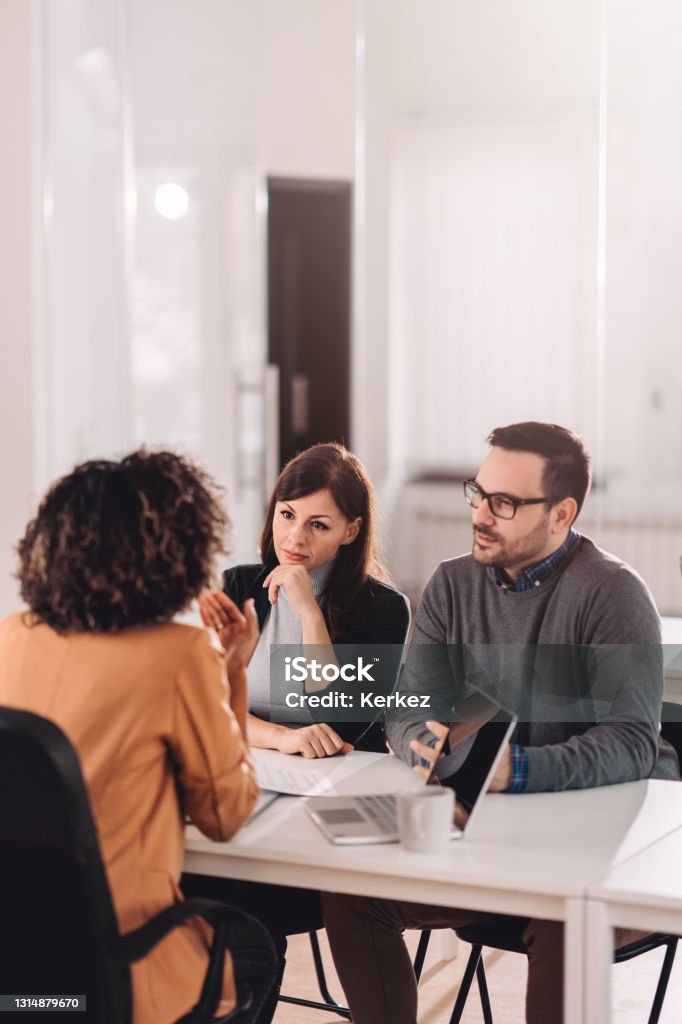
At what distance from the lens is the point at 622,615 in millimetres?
1975

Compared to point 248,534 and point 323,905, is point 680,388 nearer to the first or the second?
point 248,534

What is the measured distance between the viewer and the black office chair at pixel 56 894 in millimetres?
1355

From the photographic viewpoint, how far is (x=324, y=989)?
2.52 meters

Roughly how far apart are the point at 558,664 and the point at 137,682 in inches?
31.1

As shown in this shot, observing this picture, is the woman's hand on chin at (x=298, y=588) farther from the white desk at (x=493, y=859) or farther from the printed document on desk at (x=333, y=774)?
the white desk at (x=493, y=859)

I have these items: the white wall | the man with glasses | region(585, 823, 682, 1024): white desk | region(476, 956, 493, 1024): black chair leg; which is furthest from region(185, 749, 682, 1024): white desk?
the white wall

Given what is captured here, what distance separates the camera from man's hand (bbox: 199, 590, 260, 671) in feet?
5.65

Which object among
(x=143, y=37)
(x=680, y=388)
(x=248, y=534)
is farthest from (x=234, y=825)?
(x=680, y=388)

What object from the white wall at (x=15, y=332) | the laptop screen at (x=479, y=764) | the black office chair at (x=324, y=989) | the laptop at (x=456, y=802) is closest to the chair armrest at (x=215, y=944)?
the laptop at (x=456, y=802)

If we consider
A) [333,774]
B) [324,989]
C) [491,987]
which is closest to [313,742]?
[333,774]

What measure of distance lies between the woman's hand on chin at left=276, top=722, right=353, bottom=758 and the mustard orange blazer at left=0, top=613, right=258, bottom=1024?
47 cm

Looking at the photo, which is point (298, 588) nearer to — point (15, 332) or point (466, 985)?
point (466, 985)

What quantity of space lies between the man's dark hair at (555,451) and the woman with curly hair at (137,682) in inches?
27.8

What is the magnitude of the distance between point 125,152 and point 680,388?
245 centimetres
